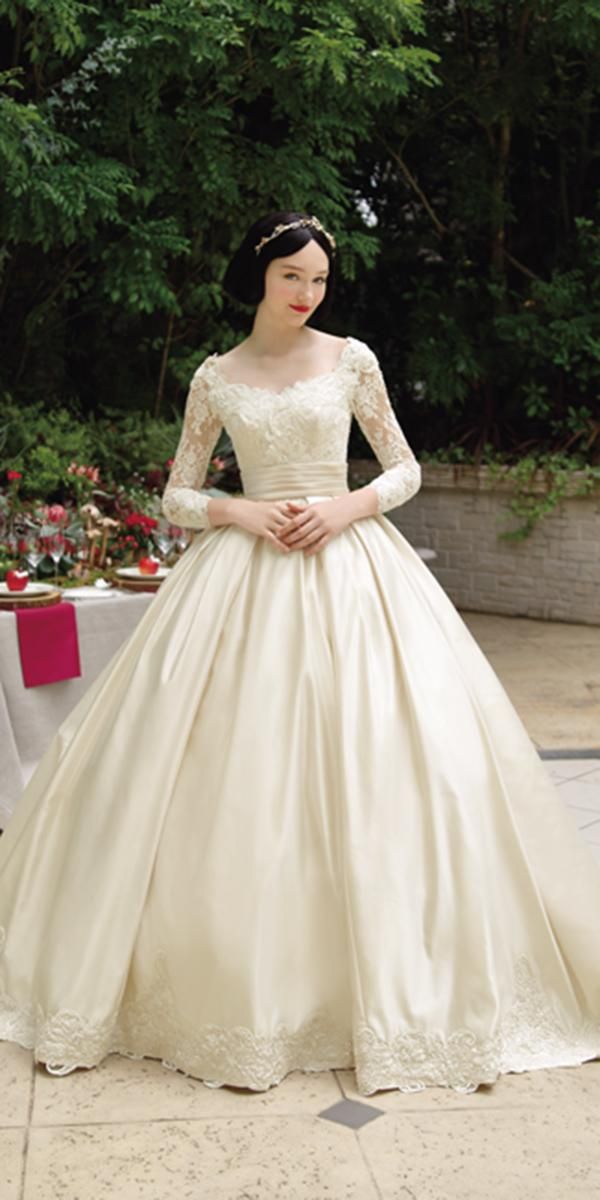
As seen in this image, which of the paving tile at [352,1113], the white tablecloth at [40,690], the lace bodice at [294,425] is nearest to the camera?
the paving tile at [352,1113]

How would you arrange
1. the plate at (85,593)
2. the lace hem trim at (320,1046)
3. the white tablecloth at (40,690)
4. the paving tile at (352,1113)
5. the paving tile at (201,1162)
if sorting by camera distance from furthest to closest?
the plate at (85,593) < the white tablecloth at (40,690) < the lace hem trim at (320,1046) < the paving tile at (352,1113) < the paving tile at (201,1162)

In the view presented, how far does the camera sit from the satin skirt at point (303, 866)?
9.04 feet

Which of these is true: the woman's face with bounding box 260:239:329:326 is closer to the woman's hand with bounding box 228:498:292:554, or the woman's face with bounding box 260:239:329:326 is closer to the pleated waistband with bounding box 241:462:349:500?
the pleated waistband with bounding box 241:462:349:500

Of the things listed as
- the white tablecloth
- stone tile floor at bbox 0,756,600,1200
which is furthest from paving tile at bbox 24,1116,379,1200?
the white tablecloth

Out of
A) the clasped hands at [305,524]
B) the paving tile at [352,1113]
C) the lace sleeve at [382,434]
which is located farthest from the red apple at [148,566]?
the paving tile at [352,1113]

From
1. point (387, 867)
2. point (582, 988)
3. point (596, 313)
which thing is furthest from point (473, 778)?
point (596, 313)

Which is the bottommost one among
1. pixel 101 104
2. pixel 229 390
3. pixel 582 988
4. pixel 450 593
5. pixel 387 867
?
pixel 450 593

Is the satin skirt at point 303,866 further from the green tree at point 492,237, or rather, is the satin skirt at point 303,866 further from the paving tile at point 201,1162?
the green tree at point 492,237

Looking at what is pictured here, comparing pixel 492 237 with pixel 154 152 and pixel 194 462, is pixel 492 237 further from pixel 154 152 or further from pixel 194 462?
pixel 194 462

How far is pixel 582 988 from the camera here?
2980 mm

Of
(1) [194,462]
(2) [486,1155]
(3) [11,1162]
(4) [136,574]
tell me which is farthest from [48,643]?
(2) [486,1155]

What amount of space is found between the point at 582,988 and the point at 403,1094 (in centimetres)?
51

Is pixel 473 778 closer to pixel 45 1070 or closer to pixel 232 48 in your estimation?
pixel 45 1070

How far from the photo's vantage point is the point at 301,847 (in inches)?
112
